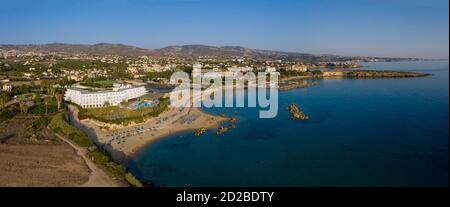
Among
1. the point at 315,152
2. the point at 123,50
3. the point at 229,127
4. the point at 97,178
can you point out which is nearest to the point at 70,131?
the point at 97,178

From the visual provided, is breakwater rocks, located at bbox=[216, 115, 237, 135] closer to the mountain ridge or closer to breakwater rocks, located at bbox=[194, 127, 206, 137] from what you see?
breakwater rocks, located at bbox=[194, 127, 206, 137]

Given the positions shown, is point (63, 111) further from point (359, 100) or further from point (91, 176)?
point (359, 100)

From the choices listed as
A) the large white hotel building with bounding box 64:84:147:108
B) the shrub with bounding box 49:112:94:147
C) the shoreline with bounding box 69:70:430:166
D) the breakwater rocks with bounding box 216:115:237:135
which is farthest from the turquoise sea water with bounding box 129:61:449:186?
the large white hotel building with bounding box 64:84:147:108

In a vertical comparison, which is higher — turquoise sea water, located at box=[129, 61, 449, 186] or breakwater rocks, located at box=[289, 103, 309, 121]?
breakwater rocks, located at box=[289, 103, 309, 121]

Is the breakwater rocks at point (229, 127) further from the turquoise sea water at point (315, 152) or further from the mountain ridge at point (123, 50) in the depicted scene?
the mountain ridge at point (123, 50)

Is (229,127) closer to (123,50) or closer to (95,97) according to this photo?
(95,97)

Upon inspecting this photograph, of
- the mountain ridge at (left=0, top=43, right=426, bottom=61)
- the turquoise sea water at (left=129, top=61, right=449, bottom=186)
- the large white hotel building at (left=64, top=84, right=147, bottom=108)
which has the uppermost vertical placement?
the mountain ridge at (left=0, top=43, right=426, bottom=61)

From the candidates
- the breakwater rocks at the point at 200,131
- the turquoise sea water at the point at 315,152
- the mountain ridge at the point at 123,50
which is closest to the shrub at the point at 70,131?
the turquoise sea water at the point at 315,152

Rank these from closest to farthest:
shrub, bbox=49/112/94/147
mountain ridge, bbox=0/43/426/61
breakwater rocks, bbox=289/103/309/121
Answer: shrub, bbox=49/112/94/147, breakwater rocks, bbox=289/103/309/121, mountain ridge, bbox=0/43/426/61
